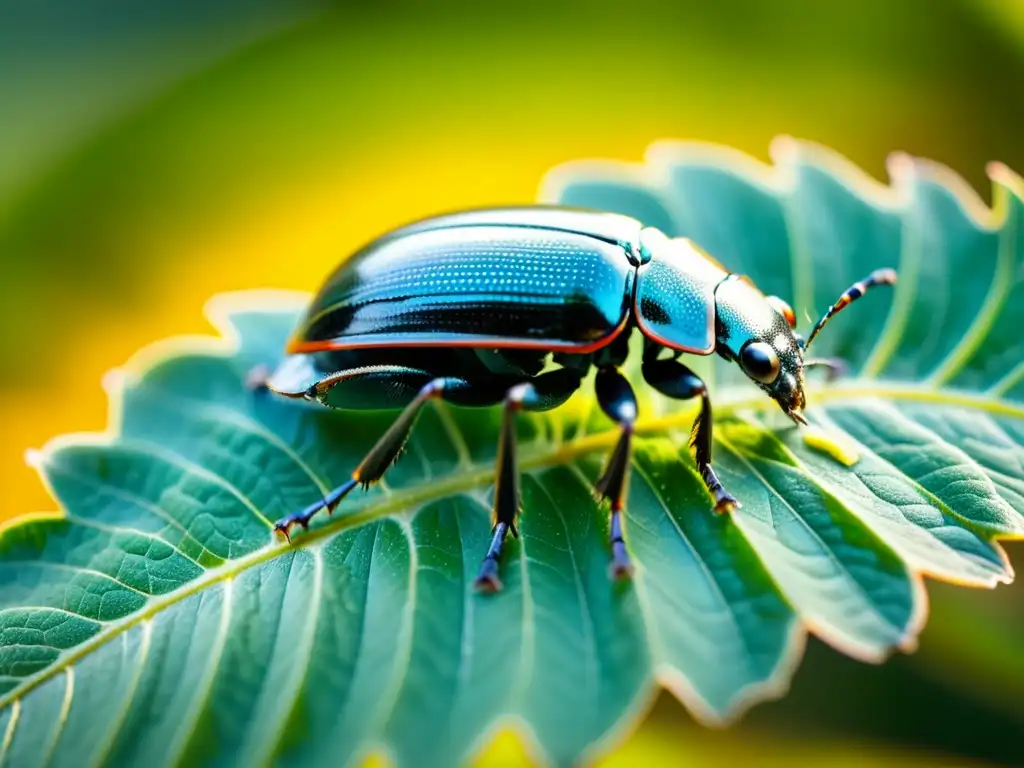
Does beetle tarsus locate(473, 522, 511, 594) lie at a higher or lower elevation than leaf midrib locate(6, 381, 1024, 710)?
lower

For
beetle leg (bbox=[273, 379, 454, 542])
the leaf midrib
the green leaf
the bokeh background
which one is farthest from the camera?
the bokeh background

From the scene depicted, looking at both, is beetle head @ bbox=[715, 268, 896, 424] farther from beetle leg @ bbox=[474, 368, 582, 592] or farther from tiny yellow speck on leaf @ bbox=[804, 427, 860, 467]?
beetle leg @ bbox=[474, 368, 582, 592]

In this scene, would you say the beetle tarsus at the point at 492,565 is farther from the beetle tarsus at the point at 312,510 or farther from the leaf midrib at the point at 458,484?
the beetle tarsus at the point at 312,510

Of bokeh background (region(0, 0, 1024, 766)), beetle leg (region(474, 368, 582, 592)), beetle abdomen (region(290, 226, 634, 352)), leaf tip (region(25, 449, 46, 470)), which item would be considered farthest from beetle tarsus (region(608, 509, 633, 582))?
bokeh background (region(0, 0, 1024, 766))

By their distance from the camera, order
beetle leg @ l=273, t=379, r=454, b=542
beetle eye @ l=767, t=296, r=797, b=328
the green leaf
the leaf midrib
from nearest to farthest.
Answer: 1. the green leaf
2. the leaf midrib
3. beetle leg @ l=273, t=379, r=454, b=542
4. beetle eye @ l=767, t=296, r=797, b=328

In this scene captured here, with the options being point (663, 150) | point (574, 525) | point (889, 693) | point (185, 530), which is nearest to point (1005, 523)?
point (574, 525)

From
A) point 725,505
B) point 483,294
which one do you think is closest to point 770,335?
point 725,505

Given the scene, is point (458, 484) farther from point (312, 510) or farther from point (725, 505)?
point (725, 505)

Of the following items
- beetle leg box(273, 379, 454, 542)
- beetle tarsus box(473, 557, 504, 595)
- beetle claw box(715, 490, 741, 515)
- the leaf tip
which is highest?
the leaf tip
